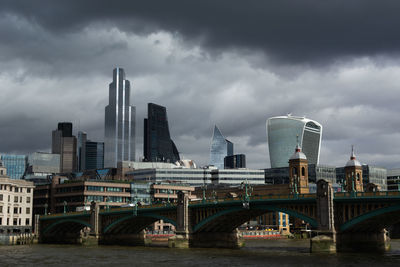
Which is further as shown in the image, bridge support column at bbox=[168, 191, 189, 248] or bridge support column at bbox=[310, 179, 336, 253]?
bridge support column at bbox=[168, 191, 189, 248]

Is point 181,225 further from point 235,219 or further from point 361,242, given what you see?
point 361,242

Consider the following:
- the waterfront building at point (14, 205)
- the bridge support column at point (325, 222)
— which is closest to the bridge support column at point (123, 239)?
the waterfront building at point (14, 205)

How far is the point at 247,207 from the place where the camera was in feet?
358

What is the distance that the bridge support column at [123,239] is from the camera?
143688 millimetres

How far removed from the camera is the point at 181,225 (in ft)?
397

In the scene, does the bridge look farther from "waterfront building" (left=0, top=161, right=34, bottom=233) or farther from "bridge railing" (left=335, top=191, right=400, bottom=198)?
"waterfront building" (left=0, top=161, right=34, bottom=233)

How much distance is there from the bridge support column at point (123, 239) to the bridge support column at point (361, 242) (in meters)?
62.9

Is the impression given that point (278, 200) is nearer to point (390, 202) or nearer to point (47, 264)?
point (390, 202)

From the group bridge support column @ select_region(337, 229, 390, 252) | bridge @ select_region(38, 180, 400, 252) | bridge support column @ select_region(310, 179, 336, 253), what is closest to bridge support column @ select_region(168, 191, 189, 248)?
bridge @ select_region(38, 180, 400, 252)

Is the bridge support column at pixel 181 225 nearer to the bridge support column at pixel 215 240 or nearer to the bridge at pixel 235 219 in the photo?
the bridge at pixel 235 219

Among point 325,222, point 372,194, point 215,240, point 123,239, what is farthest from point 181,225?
point 372,194

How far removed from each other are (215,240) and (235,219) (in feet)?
22.3

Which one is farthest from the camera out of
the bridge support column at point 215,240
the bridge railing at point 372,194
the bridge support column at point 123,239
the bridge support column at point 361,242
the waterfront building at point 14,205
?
the waterfront building at point 14,205

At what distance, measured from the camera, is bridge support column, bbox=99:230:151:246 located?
143688 millimetres
